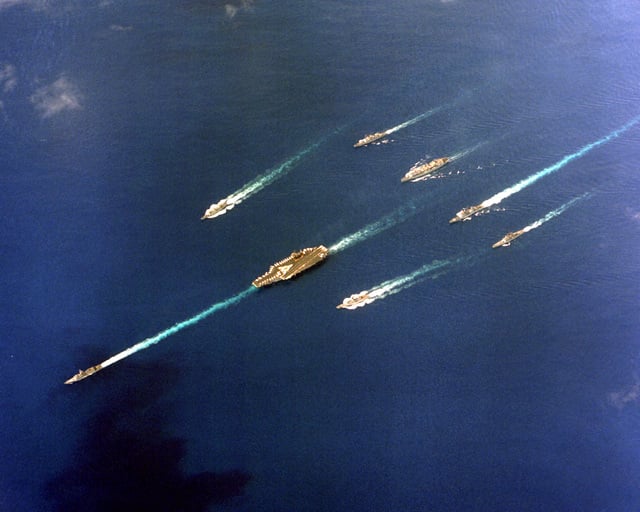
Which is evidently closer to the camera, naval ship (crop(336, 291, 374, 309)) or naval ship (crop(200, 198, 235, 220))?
naval ship (crop(336, 291, 374, 309))

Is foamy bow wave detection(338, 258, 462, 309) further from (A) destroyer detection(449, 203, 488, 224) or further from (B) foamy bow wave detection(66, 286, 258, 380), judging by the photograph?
(B) foamy bow wave detection(66, 286, 258, 380)

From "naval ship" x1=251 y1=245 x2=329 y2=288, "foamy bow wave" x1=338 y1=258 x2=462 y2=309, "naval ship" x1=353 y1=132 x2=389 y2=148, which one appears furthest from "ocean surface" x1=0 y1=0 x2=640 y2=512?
"naval ship" x1=251 y1=245 x2=329 y2=288

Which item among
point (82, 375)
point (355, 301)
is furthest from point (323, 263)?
point (82, 375)

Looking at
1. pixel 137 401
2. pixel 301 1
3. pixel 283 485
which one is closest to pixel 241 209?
pixel 137 401

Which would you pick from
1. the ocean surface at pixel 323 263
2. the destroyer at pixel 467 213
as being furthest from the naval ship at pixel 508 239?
the destroyer at pixel 467 213

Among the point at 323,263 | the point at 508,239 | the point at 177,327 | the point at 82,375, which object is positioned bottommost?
the point at 508,239

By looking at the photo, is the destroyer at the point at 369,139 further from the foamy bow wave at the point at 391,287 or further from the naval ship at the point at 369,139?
the foamy bow wave at the point at 391,287

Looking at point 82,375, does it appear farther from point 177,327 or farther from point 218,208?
point 218,208

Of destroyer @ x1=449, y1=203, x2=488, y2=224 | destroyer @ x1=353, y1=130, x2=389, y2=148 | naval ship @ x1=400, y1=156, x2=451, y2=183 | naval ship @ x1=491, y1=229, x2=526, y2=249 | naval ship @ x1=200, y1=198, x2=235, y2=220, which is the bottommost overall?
naval ship @ x1=491, y1=229, x2=526, y2=249
